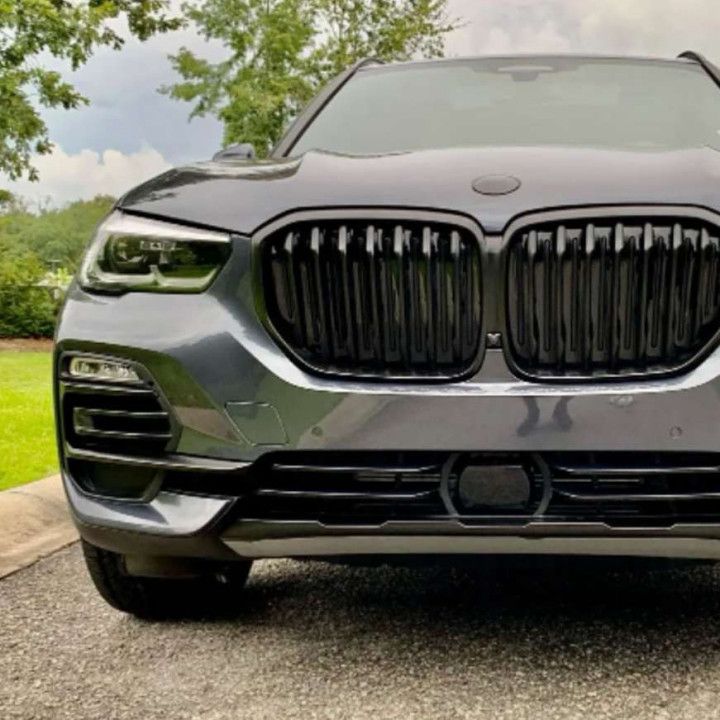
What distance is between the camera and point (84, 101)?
843 inches

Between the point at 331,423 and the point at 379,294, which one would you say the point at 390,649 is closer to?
the point at 331,423

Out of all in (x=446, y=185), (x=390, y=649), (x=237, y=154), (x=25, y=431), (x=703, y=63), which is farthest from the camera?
(x=25, y=431)

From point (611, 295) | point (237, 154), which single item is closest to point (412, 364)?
point (611, 295)

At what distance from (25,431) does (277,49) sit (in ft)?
81.2

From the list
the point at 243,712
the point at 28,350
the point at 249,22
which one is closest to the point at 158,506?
the point at 243,712

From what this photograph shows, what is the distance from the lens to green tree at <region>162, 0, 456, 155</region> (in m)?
31.9

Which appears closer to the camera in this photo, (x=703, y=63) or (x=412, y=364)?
(x=412, y=364)

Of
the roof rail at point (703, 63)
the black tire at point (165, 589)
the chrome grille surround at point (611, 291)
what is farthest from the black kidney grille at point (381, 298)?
the roof rail at point (703, 63)

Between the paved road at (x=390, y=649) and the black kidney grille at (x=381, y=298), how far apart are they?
630 mm

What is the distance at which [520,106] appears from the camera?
4391mm

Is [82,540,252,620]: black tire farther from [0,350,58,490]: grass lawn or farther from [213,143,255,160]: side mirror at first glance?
[0,350,58,490]: grass lawn

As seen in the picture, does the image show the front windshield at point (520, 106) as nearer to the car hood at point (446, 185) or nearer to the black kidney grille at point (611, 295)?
the car hood at point (446, 185)

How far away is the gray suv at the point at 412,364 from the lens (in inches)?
115

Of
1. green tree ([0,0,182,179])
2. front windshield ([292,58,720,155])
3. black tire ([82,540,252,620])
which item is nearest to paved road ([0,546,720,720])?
black tire ([82,540,252,620])
